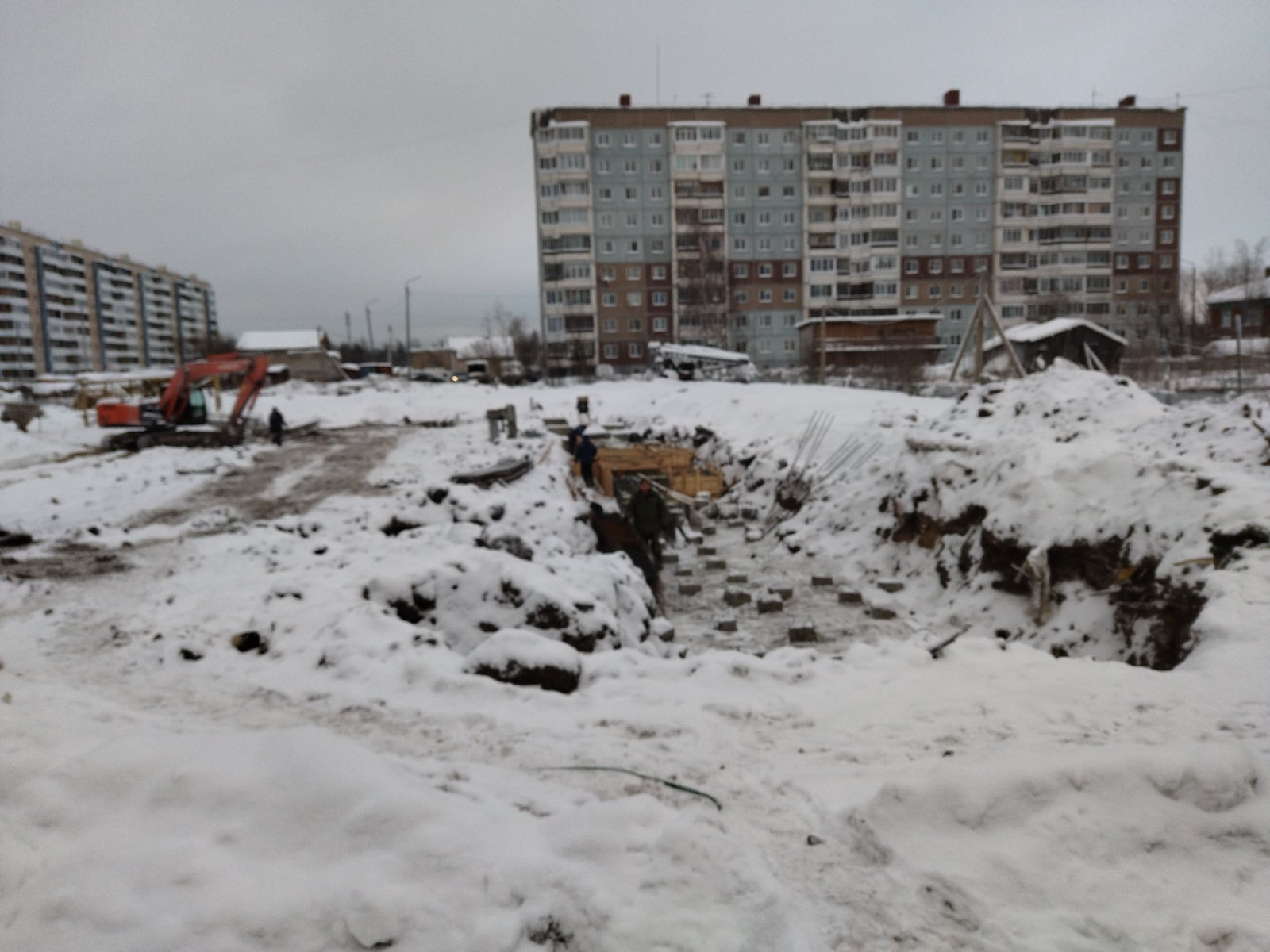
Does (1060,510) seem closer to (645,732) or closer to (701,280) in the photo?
(645,732)

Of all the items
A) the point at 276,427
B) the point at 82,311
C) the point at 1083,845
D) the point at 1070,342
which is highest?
the point at 82,311

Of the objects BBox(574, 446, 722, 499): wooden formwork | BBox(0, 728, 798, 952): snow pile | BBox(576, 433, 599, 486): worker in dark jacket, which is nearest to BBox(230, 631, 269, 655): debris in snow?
BBox(0, 728, 798, 952): snow pile

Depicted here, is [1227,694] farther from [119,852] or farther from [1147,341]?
[1147,341]

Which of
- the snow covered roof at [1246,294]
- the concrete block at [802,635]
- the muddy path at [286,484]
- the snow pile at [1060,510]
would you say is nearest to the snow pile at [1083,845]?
the snow pile at [1060,510]

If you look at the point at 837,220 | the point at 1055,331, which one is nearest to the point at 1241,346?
the point at 1055,331

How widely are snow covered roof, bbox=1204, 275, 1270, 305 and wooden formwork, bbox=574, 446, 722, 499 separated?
172 feet

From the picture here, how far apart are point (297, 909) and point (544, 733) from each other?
5.84 feet

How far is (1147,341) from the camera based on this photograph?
44750 millimetres

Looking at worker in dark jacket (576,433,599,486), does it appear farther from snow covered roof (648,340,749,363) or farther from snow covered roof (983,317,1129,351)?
snow covered roof (648,340,749,363)

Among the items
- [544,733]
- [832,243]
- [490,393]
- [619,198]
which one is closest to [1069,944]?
[544,733]

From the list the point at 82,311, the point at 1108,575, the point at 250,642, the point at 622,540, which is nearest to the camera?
the point at 250,642

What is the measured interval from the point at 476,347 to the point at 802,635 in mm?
82893

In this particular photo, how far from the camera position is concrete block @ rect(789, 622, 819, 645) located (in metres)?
7.80

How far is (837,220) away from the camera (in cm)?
6044
